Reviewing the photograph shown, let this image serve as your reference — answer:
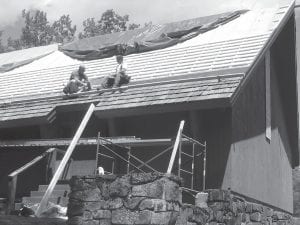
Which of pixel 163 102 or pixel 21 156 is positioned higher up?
pixel 163 102

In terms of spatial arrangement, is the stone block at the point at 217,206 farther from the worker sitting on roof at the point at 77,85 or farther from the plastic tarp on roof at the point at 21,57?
the plastic tarp on roof at the point at 21,57

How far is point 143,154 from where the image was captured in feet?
39.4

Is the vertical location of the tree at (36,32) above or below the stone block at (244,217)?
above

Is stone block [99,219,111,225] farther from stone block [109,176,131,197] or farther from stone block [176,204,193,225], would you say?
stone block [176,204,193,225]

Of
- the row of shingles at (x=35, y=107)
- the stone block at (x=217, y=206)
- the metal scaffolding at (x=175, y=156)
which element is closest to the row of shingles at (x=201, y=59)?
the row of shingles at (x=35, y=107)

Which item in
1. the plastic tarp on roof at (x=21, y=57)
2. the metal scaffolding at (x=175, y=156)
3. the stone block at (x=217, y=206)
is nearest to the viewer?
the stone block at (x=217, y=206)

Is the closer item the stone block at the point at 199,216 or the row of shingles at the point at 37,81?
the stone block at the point at 199,216

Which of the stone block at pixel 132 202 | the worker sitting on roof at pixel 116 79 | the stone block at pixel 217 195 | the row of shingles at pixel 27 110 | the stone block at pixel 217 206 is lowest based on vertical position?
the stone block at pixel 132 202

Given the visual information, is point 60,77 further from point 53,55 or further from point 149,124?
point 149,124

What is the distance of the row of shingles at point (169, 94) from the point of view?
1070 cm

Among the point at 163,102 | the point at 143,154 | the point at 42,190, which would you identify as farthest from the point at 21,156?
the point at 163,102

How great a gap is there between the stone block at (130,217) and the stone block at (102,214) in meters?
0.09

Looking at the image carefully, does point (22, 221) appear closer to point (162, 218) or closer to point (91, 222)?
point (91, 222)

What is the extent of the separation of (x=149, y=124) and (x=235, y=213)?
9.37ft
